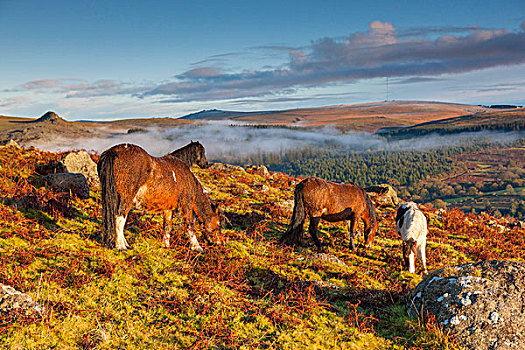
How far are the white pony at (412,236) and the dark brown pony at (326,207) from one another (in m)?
1.33

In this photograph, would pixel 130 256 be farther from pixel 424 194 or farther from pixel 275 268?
pixel 424 194

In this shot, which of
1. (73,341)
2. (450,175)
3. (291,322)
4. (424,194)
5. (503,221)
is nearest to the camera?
(73,341)

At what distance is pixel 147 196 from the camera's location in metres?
8.09

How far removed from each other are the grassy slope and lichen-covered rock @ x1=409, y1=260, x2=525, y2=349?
1.47 ft

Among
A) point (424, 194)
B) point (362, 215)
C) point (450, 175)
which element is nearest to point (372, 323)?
point (362, 215)

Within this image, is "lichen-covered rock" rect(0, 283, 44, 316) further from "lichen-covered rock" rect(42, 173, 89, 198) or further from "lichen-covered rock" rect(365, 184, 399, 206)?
"lichen-covered rock" rect(365, 184, 399, 206)

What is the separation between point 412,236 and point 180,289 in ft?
27.5

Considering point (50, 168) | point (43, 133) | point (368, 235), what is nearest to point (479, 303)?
point (368, 235)

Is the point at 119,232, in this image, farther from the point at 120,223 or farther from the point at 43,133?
the point at 43,133

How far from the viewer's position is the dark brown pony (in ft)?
36.9

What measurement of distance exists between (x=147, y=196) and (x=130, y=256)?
1.53 meters

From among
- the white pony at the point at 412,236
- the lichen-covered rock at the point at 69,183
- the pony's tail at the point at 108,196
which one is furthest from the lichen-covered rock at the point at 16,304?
the white pony at the point at 412,236

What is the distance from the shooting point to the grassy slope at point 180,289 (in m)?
5.25

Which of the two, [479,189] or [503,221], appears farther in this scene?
[479,189]
